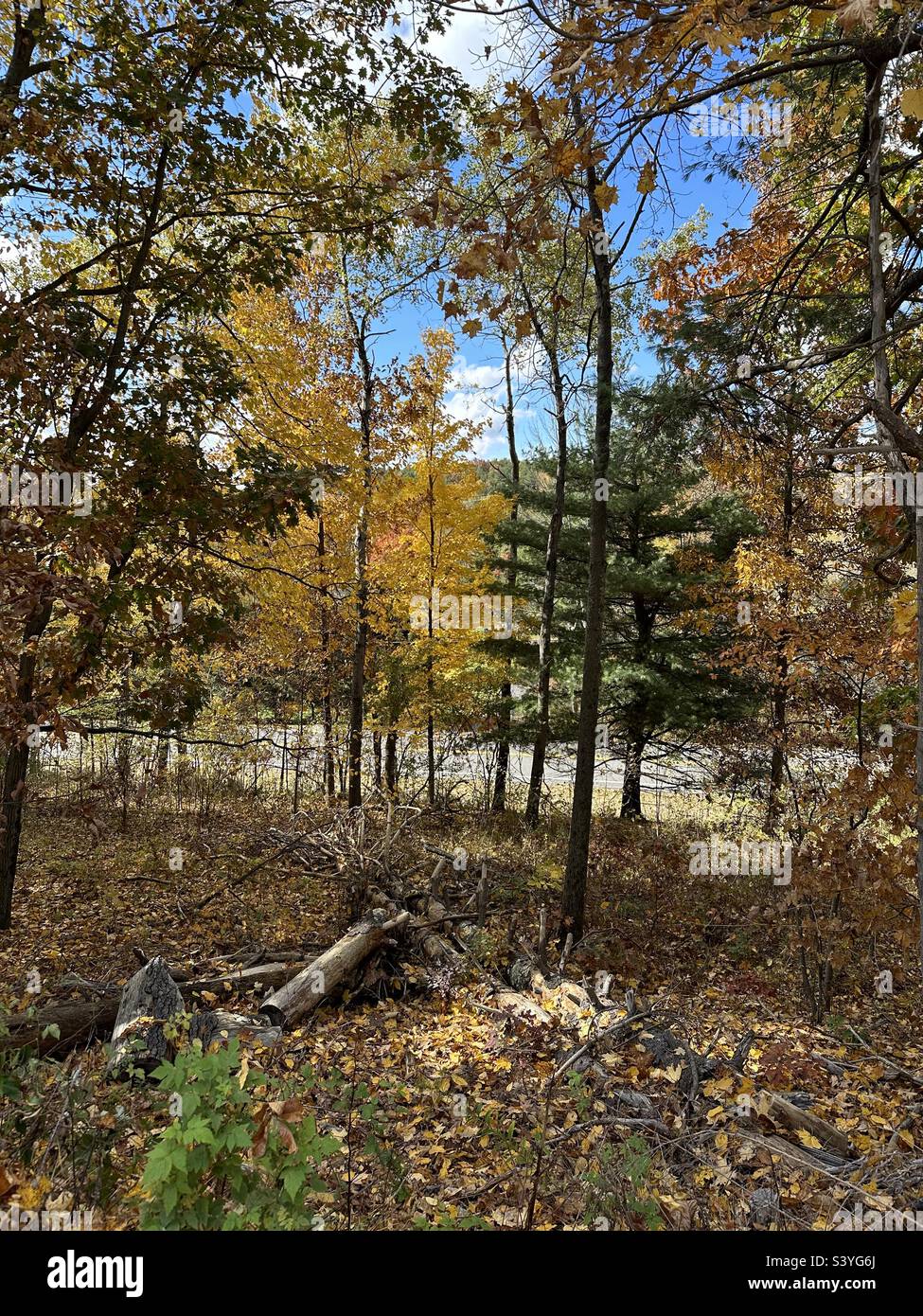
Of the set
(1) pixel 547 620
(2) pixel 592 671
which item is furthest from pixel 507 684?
(2) pixel 592 671

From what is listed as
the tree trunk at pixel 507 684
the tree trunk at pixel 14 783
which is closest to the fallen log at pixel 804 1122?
the tree trunk at pixel 14 783

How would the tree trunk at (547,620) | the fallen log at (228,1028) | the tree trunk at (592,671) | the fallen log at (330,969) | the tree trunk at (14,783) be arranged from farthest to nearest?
1. the tree trunk at (547,620)
2. the tree trunk at (592,671)
3. the tree trunk at (14,783)
4. the fallen log at (330,969)
5. the fallen log at (228,1028)

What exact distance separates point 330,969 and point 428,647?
6964 millimetres

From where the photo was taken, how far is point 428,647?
1218 centimetres

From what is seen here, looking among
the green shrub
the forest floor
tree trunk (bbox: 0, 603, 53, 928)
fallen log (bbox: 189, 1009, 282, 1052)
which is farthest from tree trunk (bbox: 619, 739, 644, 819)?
the green shrub

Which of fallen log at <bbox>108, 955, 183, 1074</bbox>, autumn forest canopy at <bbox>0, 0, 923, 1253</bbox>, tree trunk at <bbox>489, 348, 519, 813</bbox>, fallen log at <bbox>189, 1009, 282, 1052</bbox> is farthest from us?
tree trunk at <bbox>489, 348, 519, 813</bbox>

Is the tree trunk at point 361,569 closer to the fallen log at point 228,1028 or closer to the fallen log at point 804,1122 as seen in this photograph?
the fallen log at point 228,1028

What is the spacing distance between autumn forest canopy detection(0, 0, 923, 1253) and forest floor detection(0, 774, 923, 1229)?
40 mm

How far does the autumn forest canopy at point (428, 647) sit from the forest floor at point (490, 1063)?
0.13 feet

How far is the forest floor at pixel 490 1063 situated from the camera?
291 cm

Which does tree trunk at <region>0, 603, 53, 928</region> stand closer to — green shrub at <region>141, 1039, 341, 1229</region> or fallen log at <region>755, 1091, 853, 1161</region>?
green shrub at <region>141, 1039, 341, 1229</region>

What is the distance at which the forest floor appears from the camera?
2.91m

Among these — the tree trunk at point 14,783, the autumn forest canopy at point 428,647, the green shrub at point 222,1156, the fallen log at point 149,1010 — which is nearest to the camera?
the green shrub at point 222,1156
